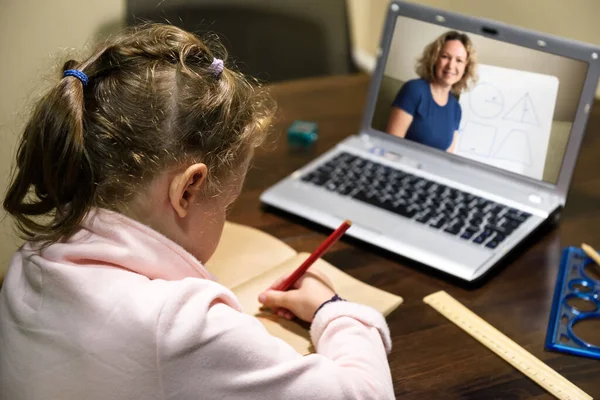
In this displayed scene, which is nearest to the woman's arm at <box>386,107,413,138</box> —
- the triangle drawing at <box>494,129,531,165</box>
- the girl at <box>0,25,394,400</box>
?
the triangle drawing at <box>494,129,531,165</box>

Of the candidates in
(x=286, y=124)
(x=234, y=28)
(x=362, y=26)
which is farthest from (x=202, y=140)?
(x=362, y=26)

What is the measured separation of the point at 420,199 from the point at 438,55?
9.0 inches

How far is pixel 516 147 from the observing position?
3.93 ft

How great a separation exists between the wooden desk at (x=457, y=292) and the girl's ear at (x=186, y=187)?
1.04 ft

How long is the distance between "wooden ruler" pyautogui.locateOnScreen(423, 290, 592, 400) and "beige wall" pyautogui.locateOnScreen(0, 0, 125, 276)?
795mm

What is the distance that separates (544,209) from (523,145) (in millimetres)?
102

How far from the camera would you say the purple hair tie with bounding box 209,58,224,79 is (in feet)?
2.68

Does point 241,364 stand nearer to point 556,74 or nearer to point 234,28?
point 556,74

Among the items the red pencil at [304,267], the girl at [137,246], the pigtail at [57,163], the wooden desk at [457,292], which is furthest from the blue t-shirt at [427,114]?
the pigtail at [57,163]

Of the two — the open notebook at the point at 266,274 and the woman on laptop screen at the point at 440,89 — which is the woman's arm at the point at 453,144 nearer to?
the woman on laptop screen at the point at 440,89

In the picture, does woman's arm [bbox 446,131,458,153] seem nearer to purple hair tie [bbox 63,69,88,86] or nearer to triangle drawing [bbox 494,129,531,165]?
triangle drawing [bbox 494,129,531,165]

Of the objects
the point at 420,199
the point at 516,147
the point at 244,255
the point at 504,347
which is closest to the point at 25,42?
the point at 244,255

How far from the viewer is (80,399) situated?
750 mm

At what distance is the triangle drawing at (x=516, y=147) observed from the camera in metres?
1.19
